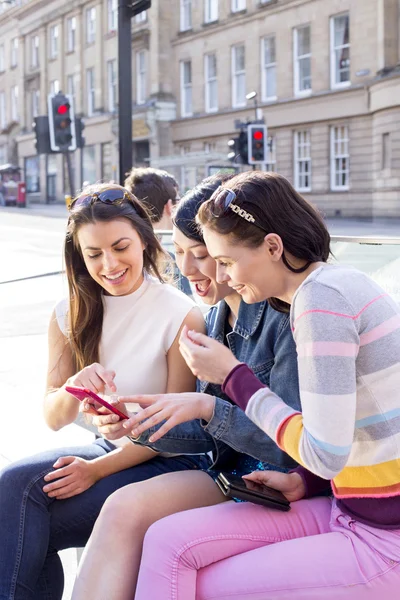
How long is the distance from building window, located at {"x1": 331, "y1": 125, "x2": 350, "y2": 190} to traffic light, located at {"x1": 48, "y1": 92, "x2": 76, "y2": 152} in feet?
63.1

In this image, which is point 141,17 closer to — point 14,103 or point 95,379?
point 14,103

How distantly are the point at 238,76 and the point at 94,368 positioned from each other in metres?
32.4

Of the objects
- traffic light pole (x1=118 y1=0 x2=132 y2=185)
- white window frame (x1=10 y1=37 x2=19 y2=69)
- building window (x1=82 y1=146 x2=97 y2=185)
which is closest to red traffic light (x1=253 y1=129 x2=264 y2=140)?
traffic light pole (x1=118 y1=0 x2=132 y2=185)

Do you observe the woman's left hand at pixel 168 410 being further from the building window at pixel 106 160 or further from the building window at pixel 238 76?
the building window at pixel 106 160

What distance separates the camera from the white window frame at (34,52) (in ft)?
160

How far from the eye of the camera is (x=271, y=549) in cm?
163

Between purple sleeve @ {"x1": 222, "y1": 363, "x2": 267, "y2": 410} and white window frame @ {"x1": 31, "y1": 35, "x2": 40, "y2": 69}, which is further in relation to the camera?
white window frame @ {"x1": 31, "y1": 35, "x2": 40, "y2": 69}

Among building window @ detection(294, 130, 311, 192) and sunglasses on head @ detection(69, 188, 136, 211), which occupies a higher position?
building window @ detection(294, 130, 311, 192)

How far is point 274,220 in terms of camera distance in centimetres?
174

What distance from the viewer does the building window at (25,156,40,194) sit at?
48.2m

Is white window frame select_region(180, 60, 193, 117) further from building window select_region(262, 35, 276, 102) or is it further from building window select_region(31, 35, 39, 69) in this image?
building window select_region(31, 35, 39, 69)

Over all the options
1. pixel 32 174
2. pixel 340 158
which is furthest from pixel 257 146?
pixel 32 174

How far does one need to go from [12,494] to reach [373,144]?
86.5ft

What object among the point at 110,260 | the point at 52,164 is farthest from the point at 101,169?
the point at 110,260
